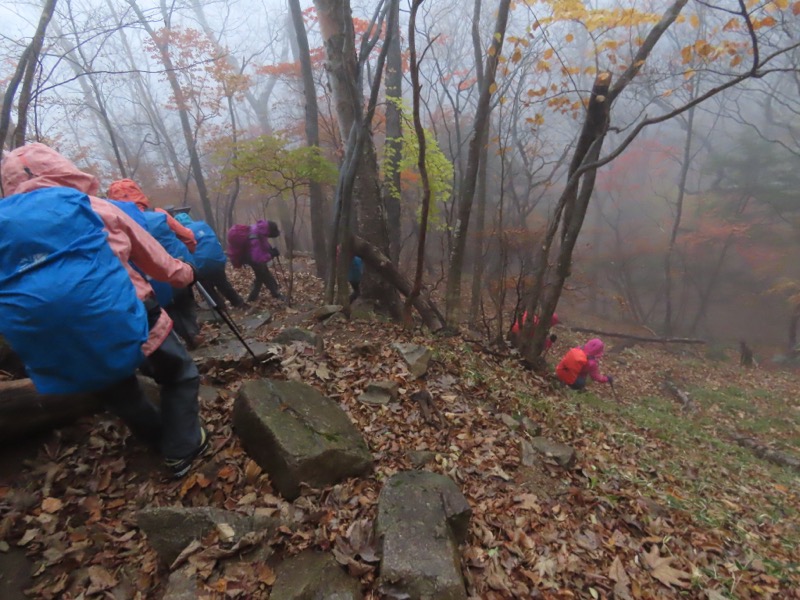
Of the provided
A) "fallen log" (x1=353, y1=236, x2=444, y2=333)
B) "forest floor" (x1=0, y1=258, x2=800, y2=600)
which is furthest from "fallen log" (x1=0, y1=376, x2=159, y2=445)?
"fallen log" (x1=353, y1=236, x2=444, y2=333)

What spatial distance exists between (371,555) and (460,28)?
25886 millimetres

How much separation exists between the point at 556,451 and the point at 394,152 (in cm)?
755

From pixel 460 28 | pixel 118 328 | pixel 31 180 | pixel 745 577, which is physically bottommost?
pixel 745 577

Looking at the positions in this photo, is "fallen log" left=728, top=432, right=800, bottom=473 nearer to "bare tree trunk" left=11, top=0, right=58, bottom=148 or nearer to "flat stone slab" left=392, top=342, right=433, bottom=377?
"flat stone slab" left=392, top=342, right=433, bottom=377

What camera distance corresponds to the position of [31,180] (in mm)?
2316

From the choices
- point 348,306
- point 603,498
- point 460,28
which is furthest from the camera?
point 460,28

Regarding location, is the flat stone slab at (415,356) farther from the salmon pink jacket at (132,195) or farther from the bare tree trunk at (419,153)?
the salmon pink jacket at (132,195)

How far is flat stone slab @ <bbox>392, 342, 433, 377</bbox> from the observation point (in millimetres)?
4910

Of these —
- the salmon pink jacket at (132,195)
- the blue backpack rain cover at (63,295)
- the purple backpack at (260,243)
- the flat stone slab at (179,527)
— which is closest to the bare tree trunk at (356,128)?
the purple backpack at (260,243)

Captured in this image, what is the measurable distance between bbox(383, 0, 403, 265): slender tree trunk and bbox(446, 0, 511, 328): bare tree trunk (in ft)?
7.64

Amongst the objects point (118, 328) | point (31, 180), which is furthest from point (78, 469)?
point (31, 180)

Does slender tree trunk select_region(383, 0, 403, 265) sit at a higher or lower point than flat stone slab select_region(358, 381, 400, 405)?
higher

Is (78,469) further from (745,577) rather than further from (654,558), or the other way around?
(745,577)

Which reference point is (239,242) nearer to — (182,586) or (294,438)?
(294,438)
